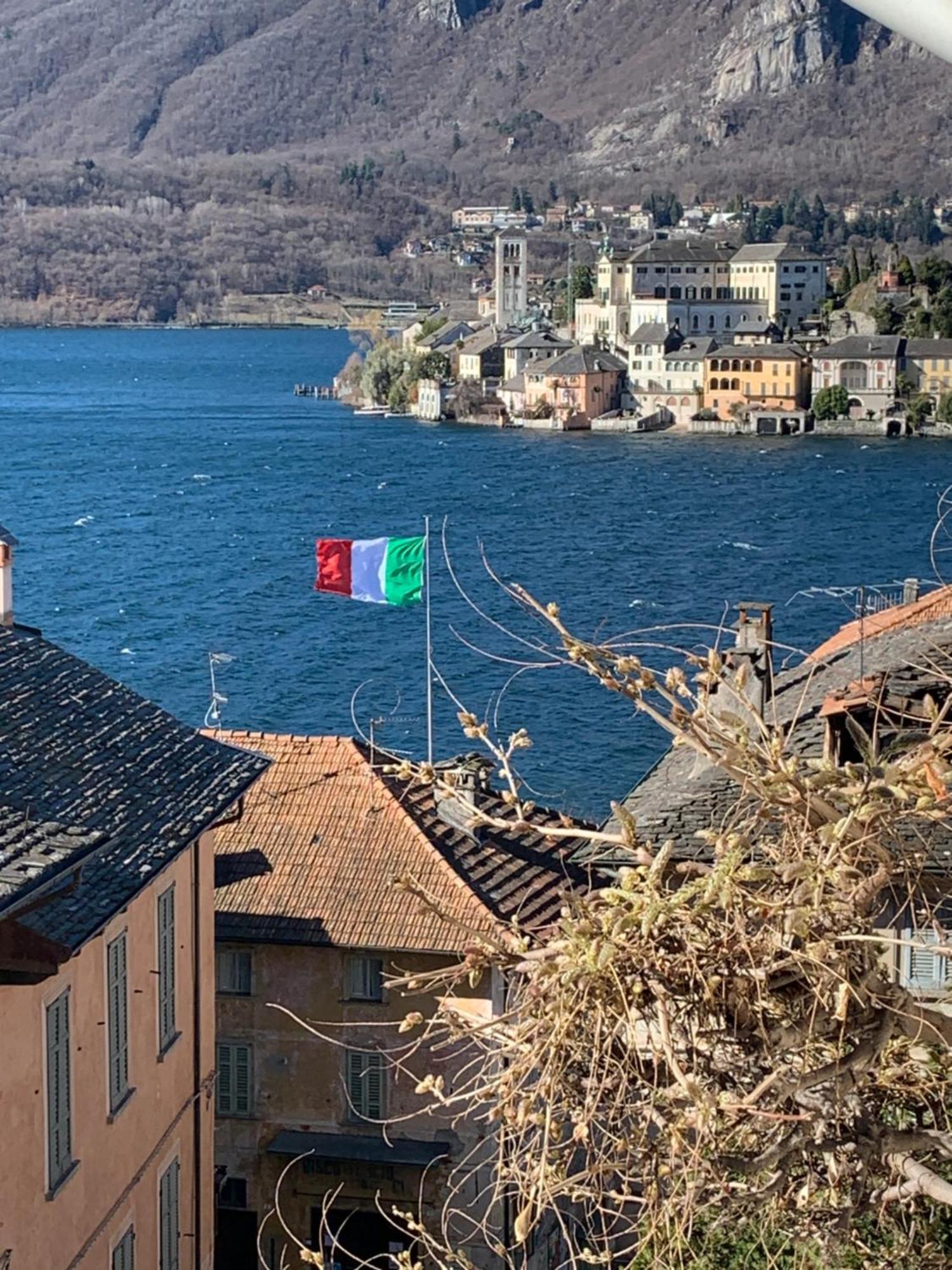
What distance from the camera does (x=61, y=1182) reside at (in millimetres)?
6086

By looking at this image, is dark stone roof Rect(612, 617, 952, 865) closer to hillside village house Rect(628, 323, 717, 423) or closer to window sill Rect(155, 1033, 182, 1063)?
window sill Rect(155, 1033, 182, 1063)

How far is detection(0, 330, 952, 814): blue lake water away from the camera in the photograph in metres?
32.0

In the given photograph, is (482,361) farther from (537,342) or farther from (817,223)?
(817,223)

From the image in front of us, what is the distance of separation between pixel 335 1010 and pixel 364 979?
21 cm

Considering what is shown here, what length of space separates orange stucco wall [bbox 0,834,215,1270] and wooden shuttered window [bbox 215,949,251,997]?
2.11 m

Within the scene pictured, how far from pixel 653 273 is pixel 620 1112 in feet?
339

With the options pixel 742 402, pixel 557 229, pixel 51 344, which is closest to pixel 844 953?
pixel 742 402

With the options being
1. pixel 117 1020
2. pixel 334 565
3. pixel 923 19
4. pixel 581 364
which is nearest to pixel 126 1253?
pixel 117 1020

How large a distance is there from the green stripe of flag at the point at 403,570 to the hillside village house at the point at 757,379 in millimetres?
73338

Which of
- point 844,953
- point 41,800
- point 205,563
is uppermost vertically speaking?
point 844,953

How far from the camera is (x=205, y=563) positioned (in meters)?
49.3

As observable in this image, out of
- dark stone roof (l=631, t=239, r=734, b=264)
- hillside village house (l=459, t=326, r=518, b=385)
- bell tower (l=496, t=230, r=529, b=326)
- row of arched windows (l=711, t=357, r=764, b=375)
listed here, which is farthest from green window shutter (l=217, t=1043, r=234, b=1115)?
bell tower (l=496, t=230, r=529, b=326)

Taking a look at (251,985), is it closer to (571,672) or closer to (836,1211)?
(836,1211)

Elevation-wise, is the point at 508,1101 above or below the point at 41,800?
above
